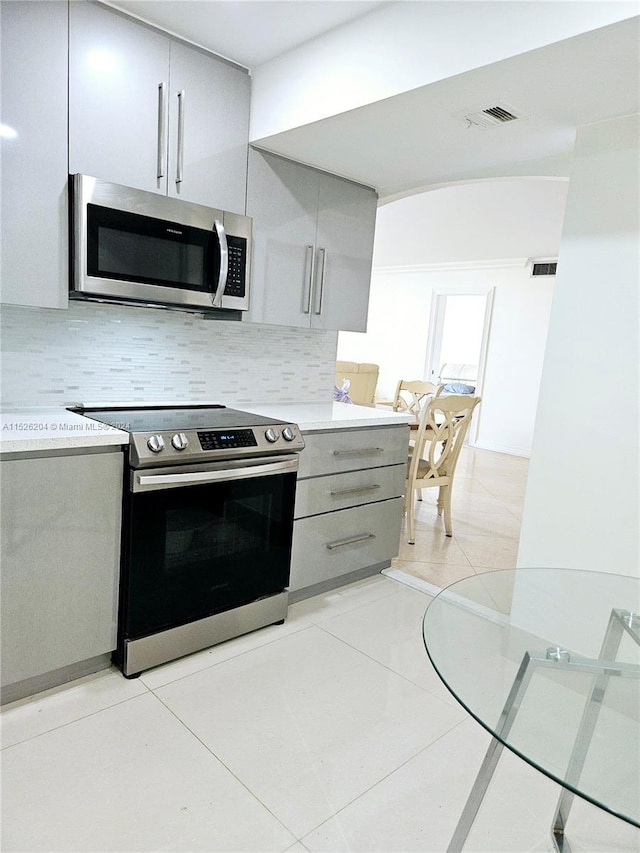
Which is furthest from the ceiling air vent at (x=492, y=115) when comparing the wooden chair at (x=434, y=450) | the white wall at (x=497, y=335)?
the white wall at (x=497, y=335)

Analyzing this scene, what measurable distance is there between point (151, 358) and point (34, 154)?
97 cm

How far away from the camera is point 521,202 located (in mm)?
4684

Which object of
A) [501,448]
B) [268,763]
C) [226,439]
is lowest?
[268,763]

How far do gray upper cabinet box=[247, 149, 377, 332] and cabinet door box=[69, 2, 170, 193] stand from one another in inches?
19.8

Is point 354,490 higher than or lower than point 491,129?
lower

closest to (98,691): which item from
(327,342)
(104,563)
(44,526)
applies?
(104,563)

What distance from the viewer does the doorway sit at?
7854mm

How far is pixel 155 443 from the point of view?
199cm

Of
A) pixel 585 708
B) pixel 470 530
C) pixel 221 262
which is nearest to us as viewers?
pixel 585 708

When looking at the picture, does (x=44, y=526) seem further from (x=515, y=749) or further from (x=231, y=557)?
(x=515, y=749)

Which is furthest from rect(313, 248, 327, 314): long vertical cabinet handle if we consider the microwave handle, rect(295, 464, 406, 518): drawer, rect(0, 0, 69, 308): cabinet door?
rect(0, 0, 69, 308): cabinet door

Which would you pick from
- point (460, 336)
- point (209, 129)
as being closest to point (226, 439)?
point (209, 129)

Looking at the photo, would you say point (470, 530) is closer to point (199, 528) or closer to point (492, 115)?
point (199, 528)

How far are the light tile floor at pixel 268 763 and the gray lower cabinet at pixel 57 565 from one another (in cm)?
14
